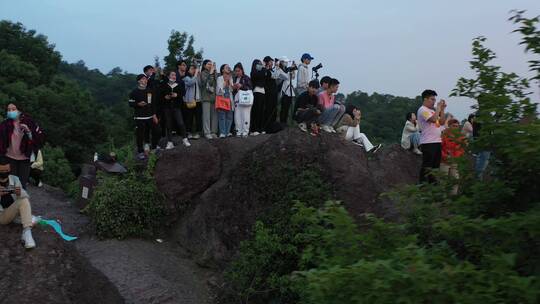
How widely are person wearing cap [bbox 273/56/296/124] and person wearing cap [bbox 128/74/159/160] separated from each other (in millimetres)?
2771

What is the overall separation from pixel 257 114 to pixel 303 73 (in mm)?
1350

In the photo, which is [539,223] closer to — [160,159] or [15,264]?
[15,264]

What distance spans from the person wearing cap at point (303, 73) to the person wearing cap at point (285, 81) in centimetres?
15

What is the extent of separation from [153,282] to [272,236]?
191 cm

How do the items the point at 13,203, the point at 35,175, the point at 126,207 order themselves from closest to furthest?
1. the point at 13,203
2. the point at 126,207
3. the point at 35,175

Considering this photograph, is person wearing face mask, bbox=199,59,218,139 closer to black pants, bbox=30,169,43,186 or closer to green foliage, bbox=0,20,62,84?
black pants, bbox=30,169,43,186

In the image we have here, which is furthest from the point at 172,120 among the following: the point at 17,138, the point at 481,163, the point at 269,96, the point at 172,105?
the point at 481,163

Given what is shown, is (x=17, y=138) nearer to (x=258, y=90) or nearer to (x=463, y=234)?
(x=258, y=90)

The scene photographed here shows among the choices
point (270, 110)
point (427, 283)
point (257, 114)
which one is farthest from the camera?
point (270, 110)

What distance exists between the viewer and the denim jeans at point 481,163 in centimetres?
408

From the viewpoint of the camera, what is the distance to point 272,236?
29.9 feet

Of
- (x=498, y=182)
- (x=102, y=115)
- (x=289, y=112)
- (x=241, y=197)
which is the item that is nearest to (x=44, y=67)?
(x=102, y=115)

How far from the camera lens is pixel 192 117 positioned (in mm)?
12461

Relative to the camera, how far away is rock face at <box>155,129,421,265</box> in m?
9.84
